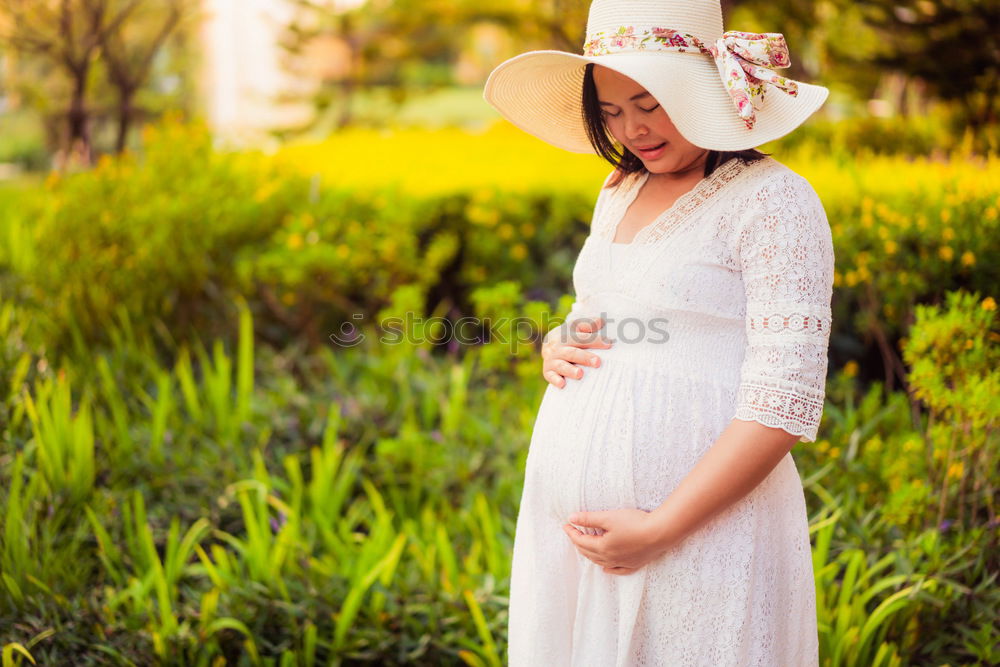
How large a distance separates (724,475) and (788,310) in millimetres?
250

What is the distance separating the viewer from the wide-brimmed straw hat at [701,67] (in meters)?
1.30

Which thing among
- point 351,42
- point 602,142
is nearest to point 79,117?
point 602,142

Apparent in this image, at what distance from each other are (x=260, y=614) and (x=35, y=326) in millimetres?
1863

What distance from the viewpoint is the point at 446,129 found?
21.5 feet

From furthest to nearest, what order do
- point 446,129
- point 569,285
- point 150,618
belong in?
point 446,129 → point 569,285 → point 150,618

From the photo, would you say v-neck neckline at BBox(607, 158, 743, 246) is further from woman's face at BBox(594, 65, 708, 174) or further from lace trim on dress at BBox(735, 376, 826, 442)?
lace trim on dress at BBox(735, 376, 826, 442)

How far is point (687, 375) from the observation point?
1380mm

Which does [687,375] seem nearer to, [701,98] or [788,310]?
[788,310]

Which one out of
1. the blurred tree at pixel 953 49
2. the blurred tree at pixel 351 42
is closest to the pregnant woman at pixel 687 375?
the blurred tree at pixel 953 49

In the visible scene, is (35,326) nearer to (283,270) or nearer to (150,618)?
(283,270)

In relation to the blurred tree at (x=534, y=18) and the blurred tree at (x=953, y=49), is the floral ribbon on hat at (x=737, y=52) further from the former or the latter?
the blurred tree at (x=534, y=18)

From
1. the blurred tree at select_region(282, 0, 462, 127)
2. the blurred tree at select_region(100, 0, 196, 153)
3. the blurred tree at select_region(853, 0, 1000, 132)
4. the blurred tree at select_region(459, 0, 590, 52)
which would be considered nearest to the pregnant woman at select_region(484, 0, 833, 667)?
the blurred tree at select_region(853, 0, 1000, 132)

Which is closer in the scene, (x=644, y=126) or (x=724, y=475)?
(x=724, y=475)

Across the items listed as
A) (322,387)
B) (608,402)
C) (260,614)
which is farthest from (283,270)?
(608,402)
